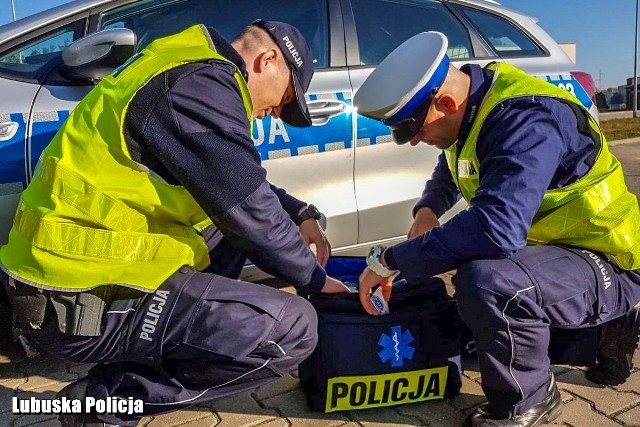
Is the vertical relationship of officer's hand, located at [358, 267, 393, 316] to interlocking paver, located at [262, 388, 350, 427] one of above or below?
above

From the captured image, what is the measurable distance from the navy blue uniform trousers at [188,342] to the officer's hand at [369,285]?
7.9 inches

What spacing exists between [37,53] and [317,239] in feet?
4.18

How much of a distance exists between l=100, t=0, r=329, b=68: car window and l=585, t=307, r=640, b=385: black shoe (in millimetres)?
1561

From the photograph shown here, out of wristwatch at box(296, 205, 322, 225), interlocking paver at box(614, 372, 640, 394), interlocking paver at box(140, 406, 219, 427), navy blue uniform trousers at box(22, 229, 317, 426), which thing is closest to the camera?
navy blue uniform trousers at box(22, 229, 317, 426)

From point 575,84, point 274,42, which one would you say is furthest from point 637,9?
point 274,42

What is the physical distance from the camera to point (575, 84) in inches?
124

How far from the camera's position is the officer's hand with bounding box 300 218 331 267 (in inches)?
85.5

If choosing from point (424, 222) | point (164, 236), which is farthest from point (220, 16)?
point (164, 236)

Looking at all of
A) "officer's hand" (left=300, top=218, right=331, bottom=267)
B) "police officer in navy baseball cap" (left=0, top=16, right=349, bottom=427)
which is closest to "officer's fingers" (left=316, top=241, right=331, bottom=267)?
"officer's hand" (left=300, top=218, right=331, bottom=267)

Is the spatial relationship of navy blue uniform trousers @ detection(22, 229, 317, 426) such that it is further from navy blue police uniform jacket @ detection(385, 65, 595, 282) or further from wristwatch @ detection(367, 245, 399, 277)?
navy blue police uniform jacket @ detection(385, 65, 595, 282)

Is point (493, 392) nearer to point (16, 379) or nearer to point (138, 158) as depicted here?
point (138, 158)

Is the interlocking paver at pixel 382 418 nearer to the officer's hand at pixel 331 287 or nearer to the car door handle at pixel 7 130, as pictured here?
the officer's hand at pixel 331 287

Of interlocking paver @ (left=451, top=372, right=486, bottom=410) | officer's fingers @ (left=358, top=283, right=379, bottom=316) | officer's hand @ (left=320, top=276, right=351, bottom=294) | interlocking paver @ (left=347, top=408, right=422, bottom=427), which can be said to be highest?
officer's hand @ (left=320, top=276, right=351, bottom=294)

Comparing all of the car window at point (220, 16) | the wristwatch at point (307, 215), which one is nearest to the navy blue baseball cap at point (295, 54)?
the wristwatch at point (307, 215)
